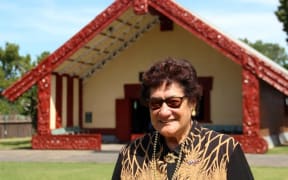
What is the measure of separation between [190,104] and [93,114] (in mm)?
23757

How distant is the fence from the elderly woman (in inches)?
1376

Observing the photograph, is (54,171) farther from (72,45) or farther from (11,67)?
(11,67)

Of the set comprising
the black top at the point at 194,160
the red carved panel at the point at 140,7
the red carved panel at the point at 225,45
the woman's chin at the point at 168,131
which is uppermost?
the red carved panel at the point at 140,7

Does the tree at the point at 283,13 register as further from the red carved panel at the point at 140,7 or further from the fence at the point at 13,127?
the red carved panel at the point at 140,7

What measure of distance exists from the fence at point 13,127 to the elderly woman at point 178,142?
115 ft

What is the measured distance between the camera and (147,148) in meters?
3.46

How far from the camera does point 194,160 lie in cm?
331

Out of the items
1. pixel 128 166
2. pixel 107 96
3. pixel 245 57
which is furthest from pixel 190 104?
pixel 107 96

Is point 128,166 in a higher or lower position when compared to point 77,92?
lower

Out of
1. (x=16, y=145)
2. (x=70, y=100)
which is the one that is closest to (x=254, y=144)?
(x=70, y=100)

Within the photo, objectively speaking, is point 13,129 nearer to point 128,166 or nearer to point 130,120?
point 130,120

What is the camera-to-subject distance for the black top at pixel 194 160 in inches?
Result: 129

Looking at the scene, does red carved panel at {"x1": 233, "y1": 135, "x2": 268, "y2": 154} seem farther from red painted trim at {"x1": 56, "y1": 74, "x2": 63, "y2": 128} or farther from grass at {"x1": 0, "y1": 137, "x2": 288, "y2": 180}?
red painted trim at {"x1": 56, "y1": 74, "x2": 63, "y2": 128}

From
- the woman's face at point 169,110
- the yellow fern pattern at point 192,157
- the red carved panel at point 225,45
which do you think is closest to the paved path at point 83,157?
the red carved panel at point 225,45
